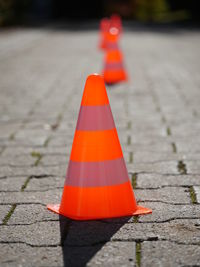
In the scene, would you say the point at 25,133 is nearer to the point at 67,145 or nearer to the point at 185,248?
the point at 67,145

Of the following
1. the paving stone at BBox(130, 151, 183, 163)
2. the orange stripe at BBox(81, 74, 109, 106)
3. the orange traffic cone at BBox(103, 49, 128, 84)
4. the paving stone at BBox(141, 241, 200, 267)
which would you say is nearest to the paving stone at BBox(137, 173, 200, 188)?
the paving stone at BBox(130, 151, 183, 163)

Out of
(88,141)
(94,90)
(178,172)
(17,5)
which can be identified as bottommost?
(17,5)

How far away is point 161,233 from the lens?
2975 mm

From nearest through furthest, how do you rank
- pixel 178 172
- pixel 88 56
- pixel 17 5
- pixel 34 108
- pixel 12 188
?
pixel 12 188 → pixel 178 172 → pixel 34 108 → pixel 88 56 → pixel 17 5

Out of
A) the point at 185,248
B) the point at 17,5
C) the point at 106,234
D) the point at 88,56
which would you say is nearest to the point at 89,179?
the point at 106,234

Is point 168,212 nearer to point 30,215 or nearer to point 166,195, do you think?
point 166,195

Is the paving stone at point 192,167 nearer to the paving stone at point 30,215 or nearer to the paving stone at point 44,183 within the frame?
the paving stone at point 44,183

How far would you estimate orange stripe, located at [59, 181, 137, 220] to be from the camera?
10.3 feet

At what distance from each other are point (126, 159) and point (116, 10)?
29.4 metres

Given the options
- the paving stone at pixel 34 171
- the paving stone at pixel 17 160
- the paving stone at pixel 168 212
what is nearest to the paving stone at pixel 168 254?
the paving stone at pixel 168 212

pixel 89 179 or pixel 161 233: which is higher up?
pixel 89 179

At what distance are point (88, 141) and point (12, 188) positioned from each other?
2.99 ft

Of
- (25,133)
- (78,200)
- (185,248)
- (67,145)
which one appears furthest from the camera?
(25,133)

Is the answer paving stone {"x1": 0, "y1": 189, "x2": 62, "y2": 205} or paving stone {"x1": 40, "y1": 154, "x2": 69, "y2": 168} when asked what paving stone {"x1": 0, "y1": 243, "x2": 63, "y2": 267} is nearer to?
paving stone {"x1": 0, "y1": 189, "x2": 62, "y2": 205}
